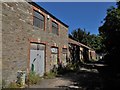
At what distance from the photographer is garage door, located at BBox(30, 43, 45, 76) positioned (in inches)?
585

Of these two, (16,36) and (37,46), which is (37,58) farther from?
(16,36)

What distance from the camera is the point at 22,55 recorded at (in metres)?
13.0

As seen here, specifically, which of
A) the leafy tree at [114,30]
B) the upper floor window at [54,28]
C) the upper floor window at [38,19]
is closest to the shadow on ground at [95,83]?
the upper floor window at [38,19]

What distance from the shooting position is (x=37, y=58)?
628 inches

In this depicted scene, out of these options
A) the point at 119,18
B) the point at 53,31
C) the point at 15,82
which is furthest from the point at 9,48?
the point at 119,18

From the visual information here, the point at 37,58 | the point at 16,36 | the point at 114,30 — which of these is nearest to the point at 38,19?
the point at 37,58

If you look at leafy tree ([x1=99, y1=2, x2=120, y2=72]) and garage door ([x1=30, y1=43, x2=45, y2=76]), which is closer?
garage door ([x1=30, y1=43, x2=45, y2=76])

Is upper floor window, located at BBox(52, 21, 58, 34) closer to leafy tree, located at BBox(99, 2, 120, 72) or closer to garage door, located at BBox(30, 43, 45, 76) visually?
garage door, located at BBox(30, 43, 45, 76)

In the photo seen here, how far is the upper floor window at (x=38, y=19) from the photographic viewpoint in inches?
618

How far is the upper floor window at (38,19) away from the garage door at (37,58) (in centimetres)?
160

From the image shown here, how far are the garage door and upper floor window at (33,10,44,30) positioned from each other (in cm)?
160

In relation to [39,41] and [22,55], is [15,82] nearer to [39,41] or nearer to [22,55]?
[22,55]

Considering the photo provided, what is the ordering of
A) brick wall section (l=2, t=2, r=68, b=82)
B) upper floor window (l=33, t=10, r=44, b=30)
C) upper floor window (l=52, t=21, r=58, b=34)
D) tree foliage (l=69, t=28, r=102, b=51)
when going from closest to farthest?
1. brick wall section (l=2, t=2, r=68, b=82)
2. upper floor window (l=33, t=10, r=44, b=30)
3. upper floor window (l=52, t=21, r=58, b=34)
4. tree foliage (l=69, t=28, r=102, b=51)

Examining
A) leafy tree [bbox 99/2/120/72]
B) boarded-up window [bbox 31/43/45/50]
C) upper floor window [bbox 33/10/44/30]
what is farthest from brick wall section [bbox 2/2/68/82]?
leafy tree [bbox 99/2/120/72]
